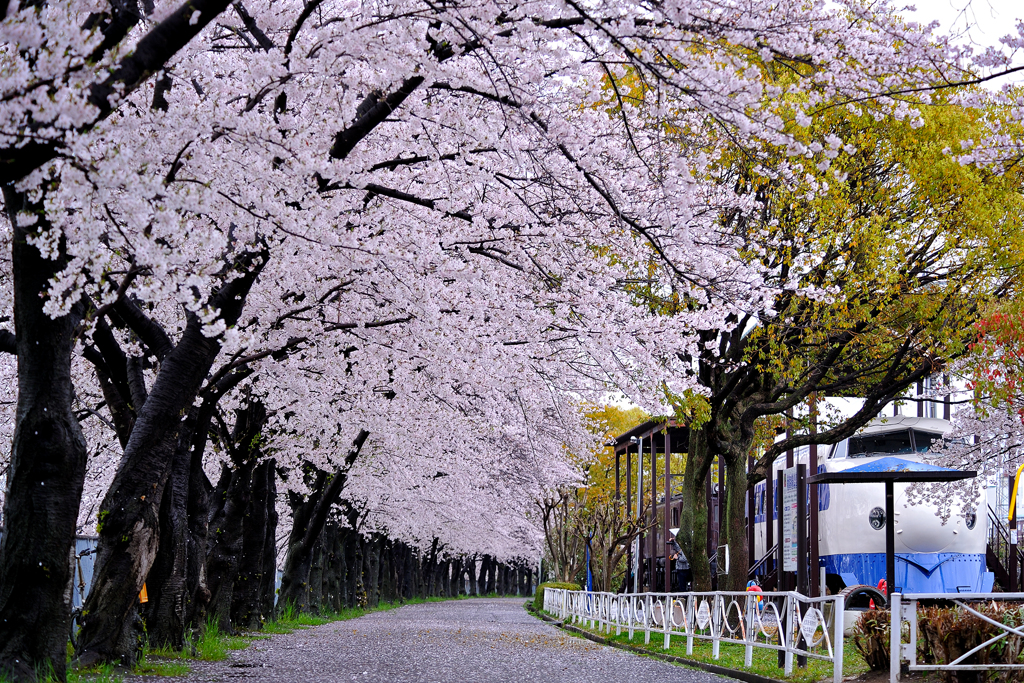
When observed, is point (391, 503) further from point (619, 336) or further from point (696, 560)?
point (619, 336)

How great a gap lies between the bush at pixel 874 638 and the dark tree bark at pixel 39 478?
817 cm

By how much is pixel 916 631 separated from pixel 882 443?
15838mm

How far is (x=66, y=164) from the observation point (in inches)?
253

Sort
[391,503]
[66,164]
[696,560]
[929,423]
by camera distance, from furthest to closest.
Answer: [391,503] < [929,423] < [696,560] < [66,164]

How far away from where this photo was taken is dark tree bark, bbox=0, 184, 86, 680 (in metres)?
8.80

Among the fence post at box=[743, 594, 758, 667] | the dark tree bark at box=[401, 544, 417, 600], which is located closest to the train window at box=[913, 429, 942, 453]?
the fence post at box=[743, 594, 758, 667]

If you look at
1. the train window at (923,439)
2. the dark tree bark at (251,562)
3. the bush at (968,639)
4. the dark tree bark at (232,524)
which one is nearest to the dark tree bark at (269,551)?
the dark tree bark at (251,562)

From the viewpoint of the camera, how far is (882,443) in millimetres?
24703

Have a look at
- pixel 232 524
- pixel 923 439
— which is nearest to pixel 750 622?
pixel 232 524

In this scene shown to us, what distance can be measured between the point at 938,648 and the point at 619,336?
602 cm

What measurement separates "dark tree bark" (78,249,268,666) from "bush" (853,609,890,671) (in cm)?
777

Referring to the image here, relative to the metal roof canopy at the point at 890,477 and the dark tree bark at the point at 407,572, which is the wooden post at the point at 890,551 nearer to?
the metal roof canopy at the point at 890,477

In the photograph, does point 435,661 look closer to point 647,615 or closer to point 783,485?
point 647,615

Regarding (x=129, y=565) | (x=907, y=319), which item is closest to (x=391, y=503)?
(x=907, y=319)
